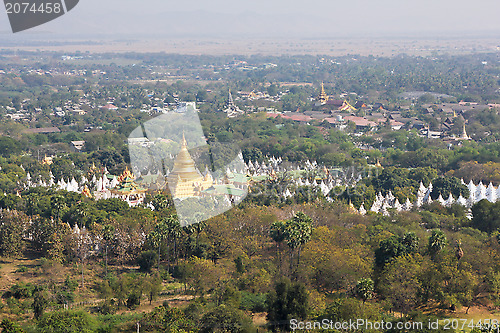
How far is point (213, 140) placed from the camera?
2603 inches

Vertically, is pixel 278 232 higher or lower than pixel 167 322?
higher

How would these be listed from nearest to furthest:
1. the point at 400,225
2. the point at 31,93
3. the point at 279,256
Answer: the point at 279,256 → the point at 400,225 → the point at 31,93

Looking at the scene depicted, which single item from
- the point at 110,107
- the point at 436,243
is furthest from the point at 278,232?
the point at 110,107

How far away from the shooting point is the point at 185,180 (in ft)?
143

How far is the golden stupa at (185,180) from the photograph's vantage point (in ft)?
139

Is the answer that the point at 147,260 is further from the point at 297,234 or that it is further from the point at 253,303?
the point at 297,234

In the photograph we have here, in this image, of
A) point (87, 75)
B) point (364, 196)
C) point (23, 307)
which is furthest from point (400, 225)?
point (87, 75)

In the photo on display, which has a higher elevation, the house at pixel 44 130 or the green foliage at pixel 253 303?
the green foliage at pixel 253 303

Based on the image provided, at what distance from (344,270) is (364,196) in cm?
1559

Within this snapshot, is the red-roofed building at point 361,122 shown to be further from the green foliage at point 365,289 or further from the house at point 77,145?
the green foliage at point 365,289

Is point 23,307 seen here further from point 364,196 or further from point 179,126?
point 179,126

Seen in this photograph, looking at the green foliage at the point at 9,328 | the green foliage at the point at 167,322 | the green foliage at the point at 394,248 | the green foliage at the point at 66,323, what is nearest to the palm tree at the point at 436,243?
the green foliage at the point at 394,248

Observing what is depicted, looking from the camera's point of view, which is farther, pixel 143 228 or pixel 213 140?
pixel 213 140

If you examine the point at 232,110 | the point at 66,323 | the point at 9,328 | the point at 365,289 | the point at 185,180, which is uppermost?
the point at 9,328
